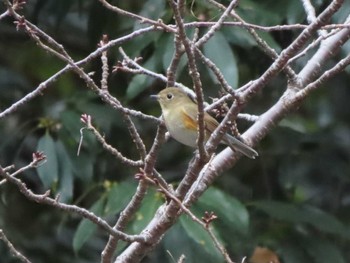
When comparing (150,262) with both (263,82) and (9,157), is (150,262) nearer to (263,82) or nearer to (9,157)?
(9,157)

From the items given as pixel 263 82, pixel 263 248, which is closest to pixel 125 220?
pixel 263 82

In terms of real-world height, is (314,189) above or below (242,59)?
below

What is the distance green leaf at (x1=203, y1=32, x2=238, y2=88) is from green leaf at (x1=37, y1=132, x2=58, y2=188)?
100 cm

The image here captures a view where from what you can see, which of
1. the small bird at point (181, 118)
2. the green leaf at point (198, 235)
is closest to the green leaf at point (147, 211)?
the green leaf at point (198, 235)

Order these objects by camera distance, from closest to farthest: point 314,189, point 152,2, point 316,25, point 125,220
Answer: point 316,25, point 125,220, point 152,2, point 314,189

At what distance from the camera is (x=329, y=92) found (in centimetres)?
686

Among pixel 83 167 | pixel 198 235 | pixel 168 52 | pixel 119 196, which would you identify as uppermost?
pixel 168 52

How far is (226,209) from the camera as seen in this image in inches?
207

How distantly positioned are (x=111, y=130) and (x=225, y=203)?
0.95 meters

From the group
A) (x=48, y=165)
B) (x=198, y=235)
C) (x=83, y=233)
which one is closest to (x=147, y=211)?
(x=198, y=235)

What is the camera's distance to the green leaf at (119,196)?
17.2ft

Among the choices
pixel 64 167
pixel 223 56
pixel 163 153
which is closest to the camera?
pixel 223 56

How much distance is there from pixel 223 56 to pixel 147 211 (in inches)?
32.3

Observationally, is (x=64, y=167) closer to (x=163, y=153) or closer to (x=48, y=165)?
(x=48, y=165)
